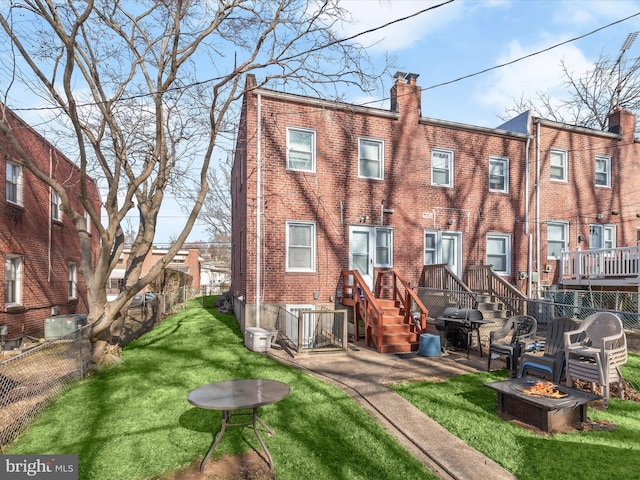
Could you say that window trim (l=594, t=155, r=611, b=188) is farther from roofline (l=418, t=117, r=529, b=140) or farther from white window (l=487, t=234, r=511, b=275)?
white window (l=487, t=234, r=511, b=275)

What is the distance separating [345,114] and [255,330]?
304 inches

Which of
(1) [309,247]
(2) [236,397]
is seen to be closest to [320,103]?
(1) [309,247]

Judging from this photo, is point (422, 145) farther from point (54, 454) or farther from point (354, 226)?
point (54, 454)

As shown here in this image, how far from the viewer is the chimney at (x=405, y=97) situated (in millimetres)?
13664

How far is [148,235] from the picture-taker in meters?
9.77

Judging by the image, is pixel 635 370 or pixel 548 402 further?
pixel 635 370

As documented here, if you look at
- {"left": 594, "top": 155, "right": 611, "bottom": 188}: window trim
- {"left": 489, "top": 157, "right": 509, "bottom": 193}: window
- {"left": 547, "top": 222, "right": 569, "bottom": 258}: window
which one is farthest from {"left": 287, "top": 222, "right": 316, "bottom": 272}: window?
{"left": 594, "top": 155, "right": 611, "bottom": 188}: window trim

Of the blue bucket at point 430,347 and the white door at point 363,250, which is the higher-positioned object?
the white door at point 363,250

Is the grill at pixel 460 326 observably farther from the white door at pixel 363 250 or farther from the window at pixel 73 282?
the window at pixel 73 282

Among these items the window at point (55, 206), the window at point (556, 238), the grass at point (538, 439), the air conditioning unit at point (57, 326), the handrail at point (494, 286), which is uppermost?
the window at point (55, 206)

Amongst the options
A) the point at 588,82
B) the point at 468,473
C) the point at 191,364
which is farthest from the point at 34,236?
the point at 588,82

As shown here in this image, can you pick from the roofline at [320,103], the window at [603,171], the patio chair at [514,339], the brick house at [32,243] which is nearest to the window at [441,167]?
the roofline at [320,103]

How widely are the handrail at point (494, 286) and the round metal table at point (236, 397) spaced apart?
862 centimetres

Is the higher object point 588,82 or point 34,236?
point 588,82
